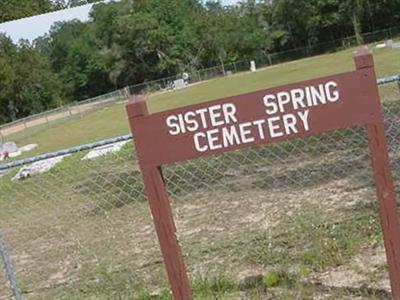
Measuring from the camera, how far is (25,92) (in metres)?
65.8

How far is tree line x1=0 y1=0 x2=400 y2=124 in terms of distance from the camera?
220 feet

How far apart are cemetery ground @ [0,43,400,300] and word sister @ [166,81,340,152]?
1523mm

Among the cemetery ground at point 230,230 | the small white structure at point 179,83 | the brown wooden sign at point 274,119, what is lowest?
the small white structure at point 179,83

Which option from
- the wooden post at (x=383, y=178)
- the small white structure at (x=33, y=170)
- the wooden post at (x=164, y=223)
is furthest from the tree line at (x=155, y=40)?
the wooden post at (x=383, y=178)

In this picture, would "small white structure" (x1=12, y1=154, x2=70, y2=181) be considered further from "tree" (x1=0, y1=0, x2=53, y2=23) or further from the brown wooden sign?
Answer: "tree" (x1=0, y1=0, x2=53, y2=23)

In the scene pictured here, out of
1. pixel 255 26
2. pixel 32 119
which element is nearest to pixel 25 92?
pixel 32 119

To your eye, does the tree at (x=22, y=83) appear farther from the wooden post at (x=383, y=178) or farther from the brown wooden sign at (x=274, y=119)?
the wooden post at (x=383, y=178)

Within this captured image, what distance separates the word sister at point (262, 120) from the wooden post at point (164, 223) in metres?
0.35

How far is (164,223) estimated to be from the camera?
4148mm

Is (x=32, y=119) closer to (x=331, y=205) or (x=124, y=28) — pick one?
(x=124, y=28)

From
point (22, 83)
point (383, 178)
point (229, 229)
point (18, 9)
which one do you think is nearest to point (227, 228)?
point (229, 229)

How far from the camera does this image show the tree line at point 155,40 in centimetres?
6706

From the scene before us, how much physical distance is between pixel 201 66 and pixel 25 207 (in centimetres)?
6770

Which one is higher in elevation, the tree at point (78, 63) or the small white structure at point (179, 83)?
the tree at point (78, 63)
